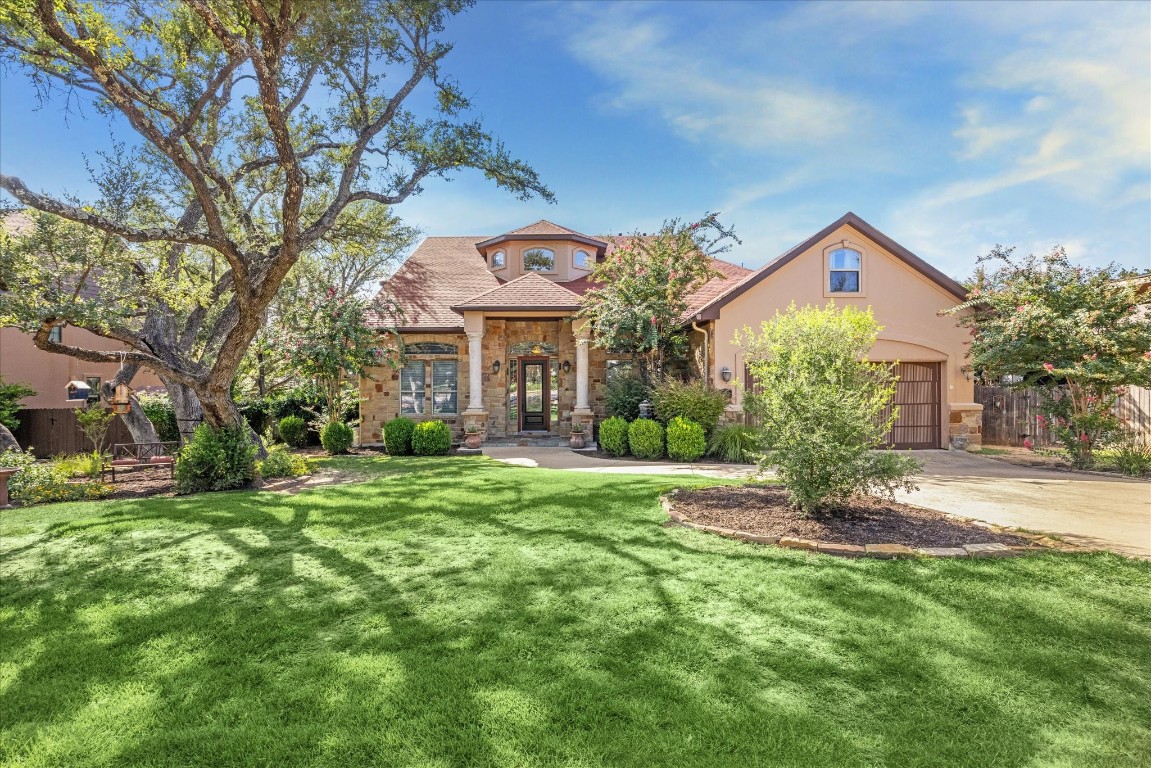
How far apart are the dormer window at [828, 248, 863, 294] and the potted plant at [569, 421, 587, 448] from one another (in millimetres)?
7342

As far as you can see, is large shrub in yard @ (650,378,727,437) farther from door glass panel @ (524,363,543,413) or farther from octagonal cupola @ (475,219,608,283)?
octagonal cupola @ (475,219,608,283)

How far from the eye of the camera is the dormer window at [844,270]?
1360 centimetres

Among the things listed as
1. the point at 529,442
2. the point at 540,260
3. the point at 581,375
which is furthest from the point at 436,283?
the point at 529,442

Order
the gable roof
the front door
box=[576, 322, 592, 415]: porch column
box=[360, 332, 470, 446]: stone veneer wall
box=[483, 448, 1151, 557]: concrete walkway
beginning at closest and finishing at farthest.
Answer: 1. box=[483, 448, 1151, 557]: concrete walkway
2. the gable roof
3. box=[576, 322, 592, 415]: porch column
4. box=[360, 332, 470, 446]: stone veneer wall
5. the front door

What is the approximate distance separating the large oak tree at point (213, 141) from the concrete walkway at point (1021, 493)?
6.04 meters

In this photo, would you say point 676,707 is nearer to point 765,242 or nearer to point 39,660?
point 39,660

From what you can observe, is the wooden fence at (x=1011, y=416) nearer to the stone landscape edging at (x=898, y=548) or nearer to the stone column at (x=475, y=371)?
the stone landscape edging at (x=898, y=548)

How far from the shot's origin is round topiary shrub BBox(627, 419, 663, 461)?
12.0 metres

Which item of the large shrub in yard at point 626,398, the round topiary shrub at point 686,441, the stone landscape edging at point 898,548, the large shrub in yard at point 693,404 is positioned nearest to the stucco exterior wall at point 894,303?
the large shrub in yard at point 693,404

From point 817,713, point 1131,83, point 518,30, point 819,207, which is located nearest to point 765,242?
point 819,207

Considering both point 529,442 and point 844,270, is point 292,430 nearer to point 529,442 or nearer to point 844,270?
Answer: point 529,442

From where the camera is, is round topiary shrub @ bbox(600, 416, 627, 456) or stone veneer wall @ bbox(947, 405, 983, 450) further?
stone veneer wall @ bbox(947, 405, 983, 450)

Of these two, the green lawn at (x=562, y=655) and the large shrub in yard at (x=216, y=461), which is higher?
the large shrub in yard at (x=216, y=461)

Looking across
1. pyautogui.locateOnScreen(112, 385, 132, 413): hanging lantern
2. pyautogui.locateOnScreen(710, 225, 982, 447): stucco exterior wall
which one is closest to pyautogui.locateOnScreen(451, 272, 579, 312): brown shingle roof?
pyautogui.locateOnScreen(710, 225, 982, 447): stucco exterior wall
